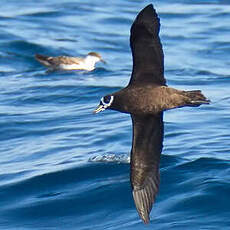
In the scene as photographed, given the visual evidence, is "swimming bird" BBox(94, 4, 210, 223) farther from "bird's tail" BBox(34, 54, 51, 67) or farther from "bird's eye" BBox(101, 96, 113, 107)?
"bird's tail" BBox(34, 54, 51, 67)

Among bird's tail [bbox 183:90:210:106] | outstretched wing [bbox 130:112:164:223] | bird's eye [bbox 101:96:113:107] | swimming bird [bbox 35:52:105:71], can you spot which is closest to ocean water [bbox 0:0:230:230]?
swimming bird [bbox 35:52:105:71]

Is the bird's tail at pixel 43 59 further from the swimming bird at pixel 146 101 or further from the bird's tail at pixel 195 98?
the bird's tail at pixel 195 98

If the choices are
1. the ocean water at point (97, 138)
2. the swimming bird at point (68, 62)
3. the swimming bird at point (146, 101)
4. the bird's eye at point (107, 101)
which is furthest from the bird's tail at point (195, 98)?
the swimming bird at point (68, 62)

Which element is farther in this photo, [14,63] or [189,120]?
[14,63]

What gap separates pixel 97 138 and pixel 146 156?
395 cm

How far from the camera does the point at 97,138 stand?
13.2m

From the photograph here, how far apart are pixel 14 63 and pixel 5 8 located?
19.1ft

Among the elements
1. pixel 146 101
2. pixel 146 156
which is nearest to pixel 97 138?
pixel 146 156

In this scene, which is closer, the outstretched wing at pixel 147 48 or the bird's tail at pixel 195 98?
the bird's tail at pixel 195 98

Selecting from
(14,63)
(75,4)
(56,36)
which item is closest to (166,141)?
(14,63)

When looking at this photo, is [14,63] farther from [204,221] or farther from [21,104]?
Answer: [204,221]

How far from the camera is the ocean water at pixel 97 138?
36.1ft

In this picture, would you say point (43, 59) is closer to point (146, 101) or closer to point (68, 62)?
point (68, 62)

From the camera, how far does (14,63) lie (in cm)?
1884
